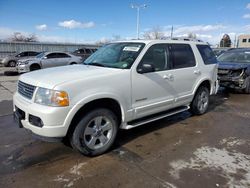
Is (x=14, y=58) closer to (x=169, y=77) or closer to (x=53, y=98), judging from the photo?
(x=169, y=77)

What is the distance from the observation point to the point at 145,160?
3393 mm

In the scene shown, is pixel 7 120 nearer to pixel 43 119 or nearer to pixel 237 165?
pixel 43 119

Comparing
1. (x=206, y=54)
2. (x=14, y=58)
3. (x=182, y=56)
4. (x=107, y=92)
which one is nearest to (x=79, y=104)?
(x=107, y=92)

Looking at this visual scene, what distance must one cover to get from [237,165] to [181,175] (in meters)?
0.98

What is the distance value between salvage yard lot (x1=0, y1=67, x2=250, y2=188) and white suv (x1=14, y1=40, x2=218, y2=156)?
0.39 metres

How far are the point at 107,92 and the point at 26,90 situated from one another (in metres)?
1.27

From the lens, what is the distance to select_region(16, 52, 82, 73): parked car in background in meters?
13.8

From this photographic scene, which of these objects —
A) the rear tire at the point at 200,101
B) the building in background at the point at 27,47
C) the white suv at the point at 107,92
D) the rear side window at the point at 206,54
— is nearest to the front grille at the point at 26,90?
the white suv at the point at 107,92

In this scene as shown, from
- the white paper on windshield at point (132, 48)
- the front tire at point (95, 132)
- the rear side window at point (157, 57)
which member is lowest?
the front tire at point (95, 132)

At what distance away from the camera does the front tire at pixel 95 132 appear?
3.24 meters

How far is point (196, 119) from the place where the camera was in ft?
17.8

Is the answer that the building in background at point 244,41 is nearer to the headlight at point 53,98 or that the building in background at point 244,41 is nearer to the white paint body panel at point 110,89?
the white paint body panel at point 110,89

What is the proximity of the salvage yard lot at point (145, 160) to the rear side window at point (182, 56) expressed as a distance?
1398mm

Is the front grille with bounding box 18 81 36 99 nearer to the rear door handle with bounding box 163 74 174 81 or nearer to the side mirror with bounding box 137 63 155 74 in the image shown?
the side mirror with bounding box 137 63 155 74
